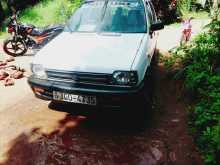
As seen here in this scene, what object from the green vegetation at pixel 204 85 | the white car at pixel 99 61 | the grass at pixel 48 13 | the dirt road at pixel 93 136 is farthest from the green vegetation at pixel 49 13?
the dirt road at pixel 93 136

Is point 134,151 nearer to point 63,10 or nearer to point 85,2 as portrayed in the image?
point 85,2

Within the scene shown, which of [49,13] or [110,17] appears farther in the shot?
[49,13]

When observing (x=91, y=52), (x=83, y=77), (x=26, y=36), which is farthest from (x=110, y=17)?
(x=26, y=36)

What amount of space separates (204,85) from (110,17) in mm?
2277

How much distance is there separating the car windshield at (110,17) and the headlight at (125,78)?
55.7 inches

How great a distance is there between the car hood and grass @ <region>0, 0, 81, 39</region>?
7.23m

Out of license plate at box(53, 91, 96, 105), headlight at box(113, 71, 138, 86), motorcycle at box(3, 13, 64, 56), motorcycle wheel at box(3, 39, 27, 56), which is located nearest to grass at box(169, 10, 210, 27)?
motorcycle at box(3, 13, 64, 56)

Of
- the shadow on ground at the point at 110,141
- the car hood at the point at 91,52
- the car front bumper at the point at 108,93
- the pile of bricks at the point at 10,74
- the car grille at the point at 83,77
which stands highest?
the car hood at the point at 91,52

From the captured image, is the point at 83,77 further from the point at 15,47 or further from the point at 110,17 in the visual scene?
the point at 15,47

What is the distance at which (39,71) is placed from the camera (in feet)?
15.6

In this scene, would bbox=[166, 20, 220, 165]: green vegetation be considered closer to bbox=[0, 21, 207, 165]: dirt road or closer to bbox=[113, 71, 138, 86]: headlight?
bbox=[0, 21, 207, 165]: dirt road

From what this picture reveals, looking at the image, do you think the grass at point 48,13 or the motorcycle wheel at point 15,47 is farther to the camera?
the grass at point 48,13

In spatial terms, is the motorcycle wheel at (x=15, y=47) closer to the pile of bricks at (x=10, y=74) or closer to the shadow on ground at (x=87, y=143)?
the pile of bricks at (x=10, y=74)

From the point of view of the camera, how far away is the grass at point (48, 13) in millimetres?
12672
